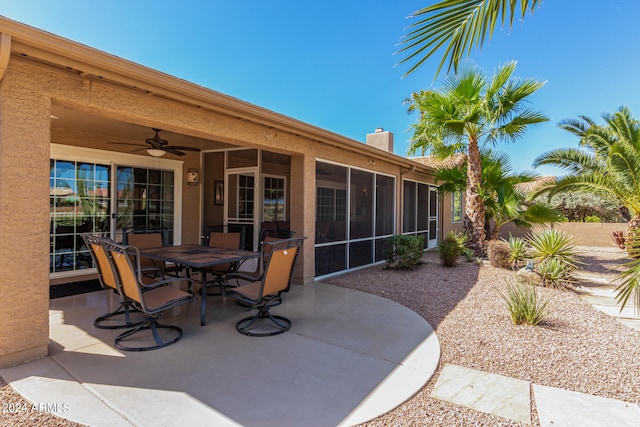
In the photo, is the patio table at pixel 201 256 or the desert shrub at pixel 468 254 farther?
the desert shrub at pixel 468 254

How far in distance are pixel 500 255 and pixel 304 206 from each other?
555 centimetres

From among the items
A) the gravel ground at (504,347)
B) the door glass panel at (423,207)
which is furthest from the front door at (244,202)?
the door glass panel at (423,207)

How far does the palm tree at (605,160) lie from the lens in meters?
9.29

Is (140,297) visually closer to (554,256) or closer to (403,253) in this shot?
(403,253)

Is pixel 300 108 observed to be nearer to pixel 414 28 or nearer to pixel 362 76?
pixel 362 76

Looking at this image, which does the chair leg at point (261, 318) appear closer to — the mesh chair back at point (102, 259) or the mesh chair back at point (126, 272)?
the mesh chair back at point (126, 272)

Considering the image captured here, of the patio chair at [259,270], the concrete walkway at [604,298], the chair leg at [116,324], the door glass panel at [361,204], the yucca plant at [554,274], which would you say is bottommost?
the concrete walkway at [604,298]

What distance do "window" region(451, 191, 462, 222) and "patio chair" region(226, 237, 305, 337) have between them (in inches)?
517

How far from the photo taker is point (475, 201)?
10.3 metres

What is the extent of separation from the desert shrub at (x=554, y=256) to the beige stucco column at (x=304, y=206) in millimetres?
4907

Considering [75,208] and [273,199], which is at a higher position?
[273,199]

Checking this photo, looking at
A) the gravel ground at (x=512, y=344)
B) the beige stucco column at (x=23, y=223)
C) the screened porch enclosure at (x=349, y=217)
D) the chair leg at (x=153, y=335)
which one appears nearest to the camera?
the gravel ground at (x=512, y=344)

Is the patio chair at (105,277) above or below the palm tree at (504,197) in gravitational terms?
below

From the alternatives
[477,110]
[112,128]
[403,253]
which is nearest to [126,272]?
[112,128]
